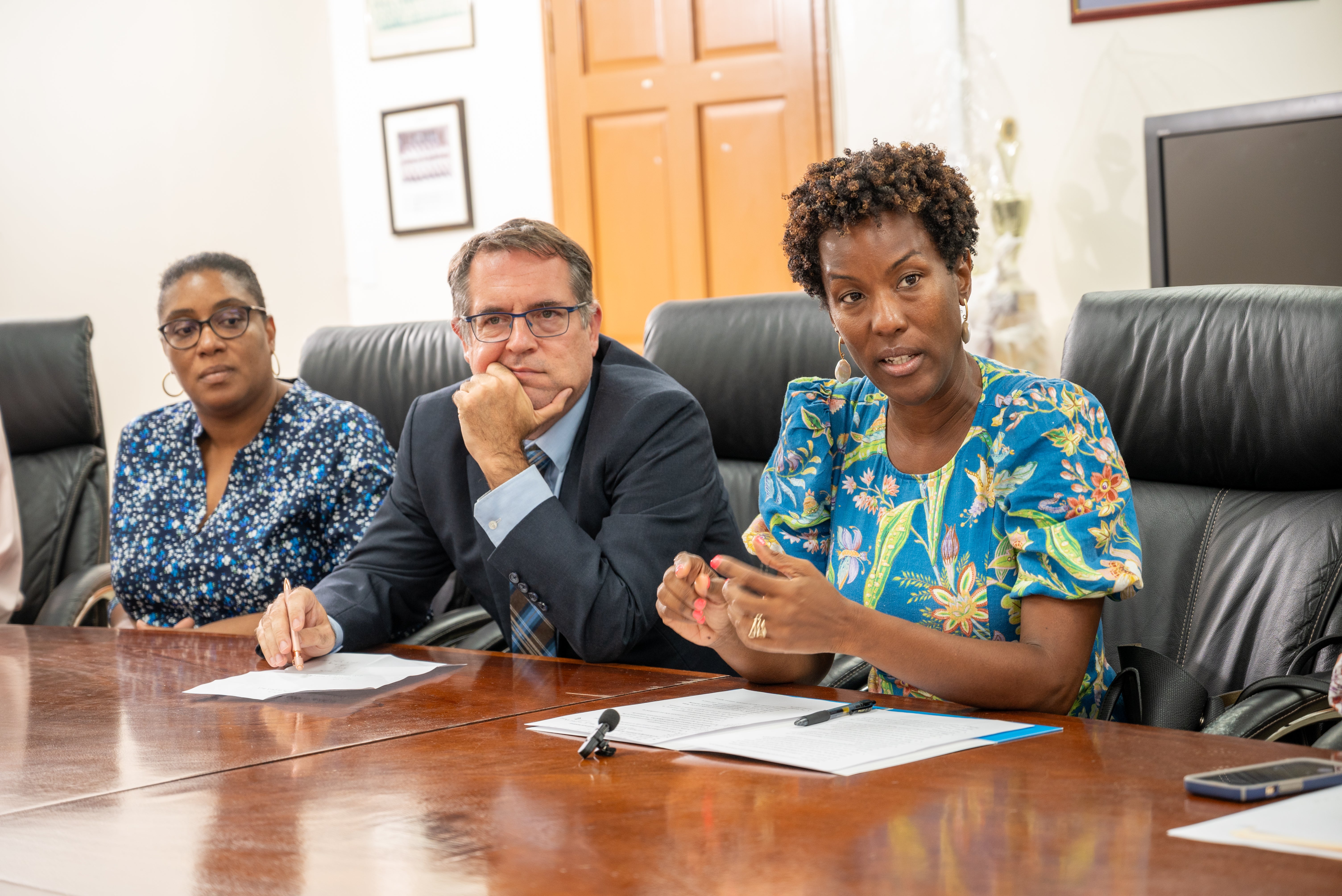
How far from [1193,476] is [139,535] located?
5.82 ft

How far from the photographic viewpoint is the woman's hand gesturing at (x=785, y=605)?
1.13m

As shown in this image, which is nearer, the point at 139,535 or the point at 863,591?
the point at 863,591

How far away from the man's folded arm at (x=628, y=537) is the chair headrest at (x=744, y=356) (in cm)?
55

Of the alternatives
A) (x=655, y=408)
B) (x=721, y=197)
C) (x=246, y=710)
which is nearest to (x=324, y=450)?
(x=655, y=408)

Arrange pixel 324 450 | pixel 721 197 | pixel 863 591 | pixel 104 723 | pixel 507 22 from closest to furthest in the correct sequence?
pixel 104 723 → pixel 863 591 → pixel 324 450 → pixel 721 197 → pixel 507 22

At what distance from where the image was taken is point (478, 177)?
15.8 feet

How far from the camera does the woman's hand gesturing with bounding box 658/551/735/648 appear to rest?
48.8 inches

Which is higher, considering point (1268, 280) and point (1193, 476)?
point (1268, 280)

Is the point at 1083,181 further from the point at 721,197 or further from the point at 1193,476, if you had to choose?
the point at 1193,476

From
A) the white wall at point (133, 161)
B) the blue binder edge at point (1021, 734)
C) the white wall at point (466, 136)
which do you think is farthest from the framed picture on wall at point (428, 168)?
the blue binder edge at point (1021, 734)

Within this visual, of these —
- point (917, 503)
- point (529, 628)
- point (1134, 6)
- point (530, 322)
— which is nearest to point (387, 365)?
Result: point (530, 322)

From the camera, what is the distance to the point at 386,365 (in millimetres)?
2793

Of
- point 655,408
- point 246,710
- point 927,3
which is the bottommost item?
point 246,710

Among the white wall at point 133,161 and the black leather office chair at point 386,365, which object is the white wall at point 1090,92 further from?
the white wall at point 133,161
